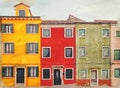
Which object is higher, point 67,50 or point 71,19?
point 71,19

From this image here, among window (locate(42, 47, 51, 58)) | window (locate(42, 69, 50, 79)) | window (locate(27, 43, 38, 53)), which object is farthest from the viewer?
window (locate(42, 47, 51, 58))

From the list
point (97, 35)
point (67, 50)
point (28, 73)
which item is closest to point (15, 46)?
point (28, 73)

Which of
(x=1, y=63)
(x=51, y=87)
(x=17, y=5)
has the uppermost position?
(x=17, y=5)

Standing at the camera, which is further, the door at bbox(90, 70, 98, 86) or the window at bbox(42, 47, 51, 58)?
the window at bbox(42, 47, 51, 58)

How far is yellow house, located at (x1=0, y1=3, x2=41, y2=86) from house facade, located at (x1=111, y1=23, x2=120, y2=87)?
420 centimetres

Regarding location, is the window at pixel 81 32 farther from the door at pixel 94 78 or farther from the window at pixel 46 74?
the window at pixel 46 74

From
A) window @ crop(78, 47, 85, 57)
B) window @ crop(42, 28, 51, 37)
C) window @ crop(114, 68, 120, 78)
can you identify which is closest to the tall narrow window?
window @ crop(42, 28, 51, 37)

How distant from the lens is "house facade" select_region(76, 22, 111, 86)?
17922 mm

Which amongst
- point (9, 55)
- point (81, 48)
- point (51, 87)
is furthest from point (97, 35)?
point (9, 55)

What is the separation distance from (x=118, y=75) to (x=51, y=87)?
388cm

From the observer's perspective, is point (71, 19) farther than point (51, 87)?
Yes

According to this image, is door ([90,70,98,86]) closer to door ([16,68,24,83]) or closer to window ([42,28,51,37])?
window ([42,28,51,37])

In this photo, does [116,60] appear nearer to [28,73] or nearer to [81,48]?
[81,48]

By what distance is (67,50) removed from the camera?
18062 mm
